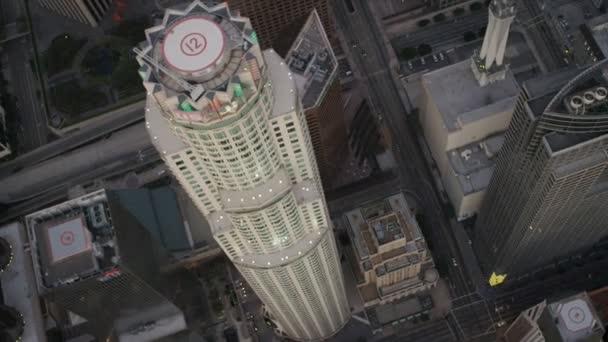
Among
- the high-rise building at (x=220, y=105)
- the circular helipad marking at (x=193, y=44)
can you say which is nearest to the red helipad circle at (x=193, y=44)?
the circular helipad marking at (x=193, y=44)

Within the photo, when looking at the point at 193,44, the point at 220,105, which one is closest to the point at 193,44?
the point at 193,44

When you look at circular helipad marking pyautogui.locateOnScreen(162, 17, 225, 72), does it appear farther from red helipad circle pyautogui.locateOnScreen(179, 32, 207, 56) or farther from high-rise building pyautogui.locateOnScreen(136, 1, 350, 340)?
high-rise building pyautogui.locateOnScreen(136, 1, 350, 340)

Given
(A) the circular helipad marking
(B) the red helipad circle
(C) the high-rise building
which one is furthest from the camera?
(C) the high-rise building

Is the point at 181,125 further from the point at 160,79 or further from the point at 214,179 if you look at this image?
the point at 214,179

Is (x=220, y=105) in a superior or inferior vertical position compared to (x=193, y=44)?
inferior

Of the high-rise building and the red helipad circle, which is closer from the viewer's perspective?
the red helipad circle

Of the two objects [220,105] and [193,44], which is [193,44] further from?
[220,105]

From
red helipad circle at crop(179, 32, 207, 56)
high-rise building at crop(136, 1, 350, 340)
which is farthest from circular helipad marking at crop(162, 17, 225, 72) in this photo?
high-rise building at crop(136, 1, 350, 340)

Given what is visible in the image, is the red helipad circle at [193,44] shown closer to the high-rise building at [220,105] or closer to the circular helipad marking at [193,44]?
the circular helipad marking at [193,44]

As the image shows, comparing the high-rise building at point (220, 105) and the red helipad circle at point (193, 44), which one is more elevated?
the red helipad circle at point (193, 44)
